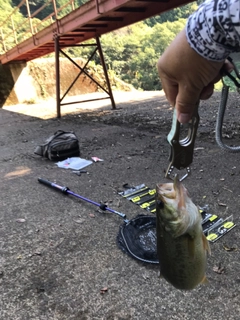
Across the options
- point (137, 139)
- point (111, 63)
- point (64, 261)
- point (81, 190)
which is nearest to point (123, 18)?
point (137, 139)

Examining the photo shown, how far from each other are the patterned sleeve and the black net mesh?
1690mm

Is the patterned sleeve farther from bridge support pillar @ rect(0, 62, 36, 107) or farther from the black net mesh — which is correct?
bridge support pillar @ rect(0, 62, 36, 107)

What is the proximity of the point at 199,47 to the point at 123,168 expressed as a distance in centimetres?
337

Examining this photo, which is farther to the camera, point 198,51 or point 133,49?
point 133,49

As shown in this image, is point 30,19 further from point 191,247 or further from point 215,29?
point 215,29

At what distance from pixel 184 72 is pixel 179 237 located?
725 mm

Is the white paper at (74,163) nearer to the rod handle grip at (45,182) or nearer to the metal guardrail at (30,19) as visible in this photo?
the rod handle grip at (45,182)

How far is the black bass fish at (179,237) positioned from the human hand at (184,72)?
1.22ft

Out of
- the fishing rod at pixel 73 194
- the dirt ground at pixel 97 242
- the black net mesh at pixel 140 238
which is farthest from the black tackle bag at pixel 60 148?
the black net mesh at pixel 140 238

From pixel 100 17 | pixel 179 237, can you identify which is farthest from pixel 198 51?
pixel 100 17

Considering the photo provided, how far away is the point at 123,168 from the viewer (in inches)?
165

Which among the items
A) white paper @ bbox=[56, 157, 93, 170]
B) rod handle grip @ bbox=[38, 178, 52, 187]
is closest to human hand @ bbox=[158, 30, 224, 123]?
rod handle grip @ bbox=[38, 178, 52, 187]

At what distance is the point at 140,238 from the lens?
2449 millimetres

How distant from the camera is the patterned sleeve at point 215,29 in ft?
2.47
